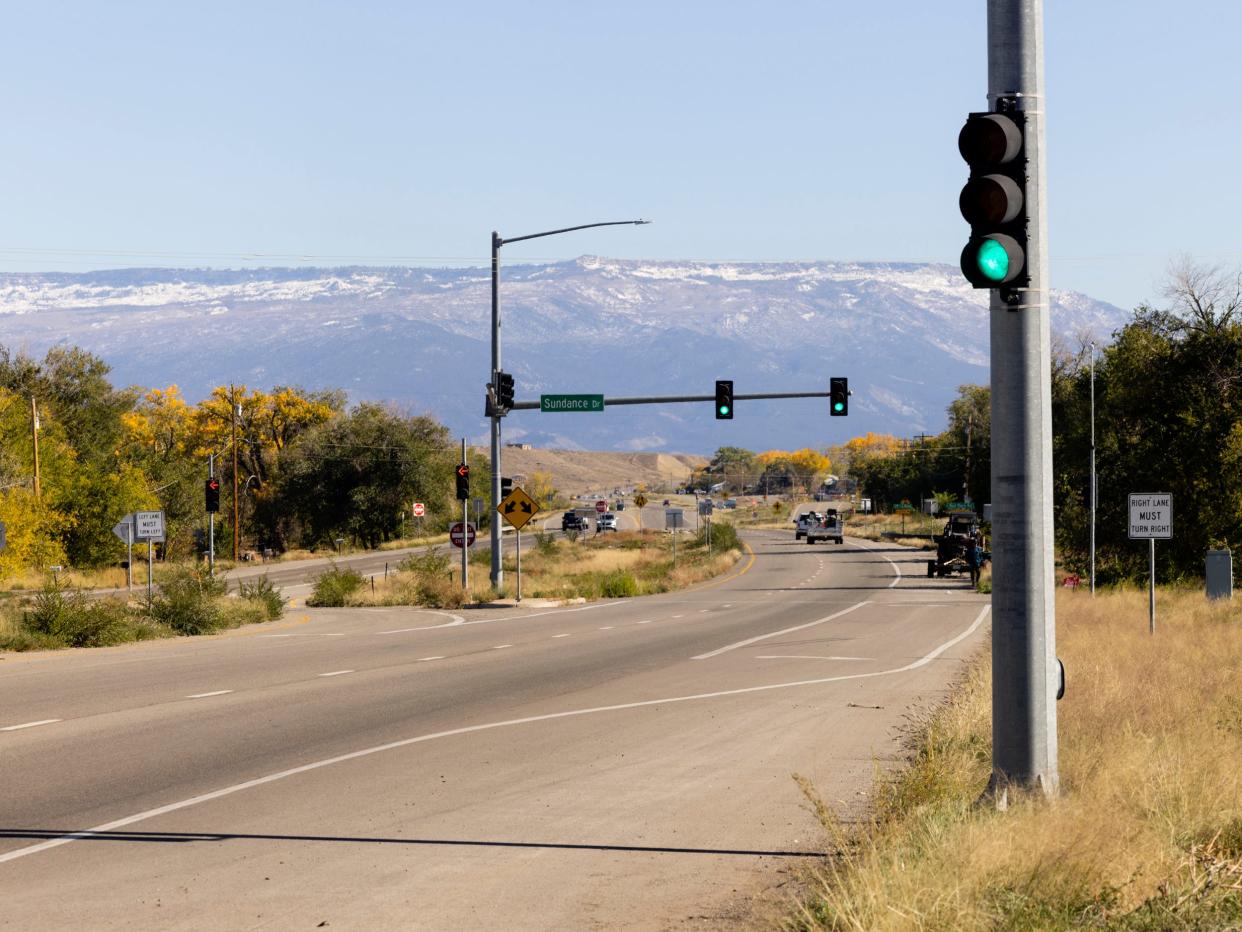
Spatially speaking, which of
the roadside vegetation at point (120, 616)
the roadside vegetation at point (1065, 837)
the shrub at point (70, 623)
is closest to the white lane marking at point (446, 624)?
the roadside vegetation at point (120, 616)

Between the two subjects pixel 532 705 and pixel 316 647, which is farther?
pixel 316 647

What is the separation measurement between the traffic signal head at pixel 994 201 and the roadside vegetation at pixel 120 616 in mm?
21617

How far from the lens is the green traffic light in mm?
8508

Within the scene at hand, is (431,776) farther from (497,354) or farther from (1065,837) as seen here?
(497,354)

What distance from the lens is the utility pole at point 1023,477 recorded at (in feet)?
28.6

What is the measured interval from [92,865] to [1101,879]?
18.8ft

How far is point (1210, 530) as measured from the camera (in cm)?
4322

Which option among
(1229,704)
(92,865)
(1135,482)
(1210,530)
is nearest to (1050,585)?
(92,865)

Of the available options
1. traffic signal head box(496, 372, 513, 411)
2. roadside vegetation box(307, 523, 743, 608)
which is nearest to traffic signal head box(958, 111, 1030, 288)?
traffic signal head box(496, 372, 513, 411)

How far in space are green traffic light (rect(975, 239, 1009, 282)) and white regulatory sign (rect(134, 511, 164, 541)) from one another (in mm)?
29021

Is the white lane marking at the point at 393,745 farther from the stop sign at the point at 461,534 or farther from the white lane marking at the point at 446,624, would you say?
the stop sign at the point at 461,534

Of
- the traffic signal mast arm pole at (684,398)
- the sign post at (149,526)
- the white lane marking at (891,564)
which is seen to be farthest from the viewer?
the white lane marking at (891,564)

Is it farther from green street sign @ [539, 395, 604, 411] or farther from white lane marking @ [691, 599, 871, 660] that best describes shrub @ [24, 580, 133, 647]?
green street sign @ [539, 395, 604, 411]

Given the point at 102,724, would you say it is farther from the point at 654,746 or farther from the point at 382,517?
the point at 382,517
